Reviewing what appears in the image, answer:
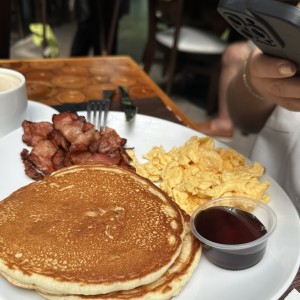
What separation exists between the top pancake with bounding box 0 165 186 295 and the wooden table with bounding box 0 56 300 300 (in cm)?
58

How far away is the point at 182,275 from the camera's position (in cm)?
87

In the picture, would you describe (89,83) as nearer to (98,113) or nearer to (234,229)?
(98,113)

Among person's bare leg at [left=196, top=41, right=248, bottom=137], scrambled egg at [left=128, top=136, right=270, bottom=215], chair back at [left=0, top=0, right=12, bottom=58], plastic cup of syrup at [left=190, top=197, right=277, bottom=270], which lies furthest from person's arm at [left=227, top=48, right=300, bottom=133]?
chair back at [left=0, top=0, right=12, bottom=58]

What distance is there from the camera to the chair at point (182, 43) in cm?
368

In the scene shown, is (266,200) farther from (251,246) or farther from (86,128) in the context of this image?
(86,128)

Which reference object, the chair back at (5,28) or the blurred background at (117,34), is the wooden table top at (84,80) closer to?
the chair back at (5,28)

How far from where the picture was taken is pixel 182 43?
3756 millimetres

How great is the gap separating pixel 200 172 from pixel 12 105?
0.61 meters

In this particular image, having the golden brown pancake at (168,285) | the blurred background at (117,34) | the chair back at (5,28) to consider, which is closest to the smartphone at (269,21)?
the golden brown pancake at (168,285)

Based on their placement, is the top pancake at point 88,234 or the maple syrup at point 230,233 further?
the maple syrup at point 230,233

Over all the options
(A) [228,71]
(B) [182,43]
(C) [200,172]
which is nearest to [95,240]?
(C) [200,172]

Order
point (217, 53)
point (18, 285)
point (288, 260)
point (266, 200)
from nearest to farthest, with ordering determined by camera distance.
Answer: point (18, 285) < point (288, 260) < point (266, 200) < point (217, 53)

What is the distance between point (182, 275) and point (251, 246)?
0.54ft

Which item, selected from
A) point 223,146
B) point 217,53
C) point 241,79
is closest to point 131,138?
point 223,146
